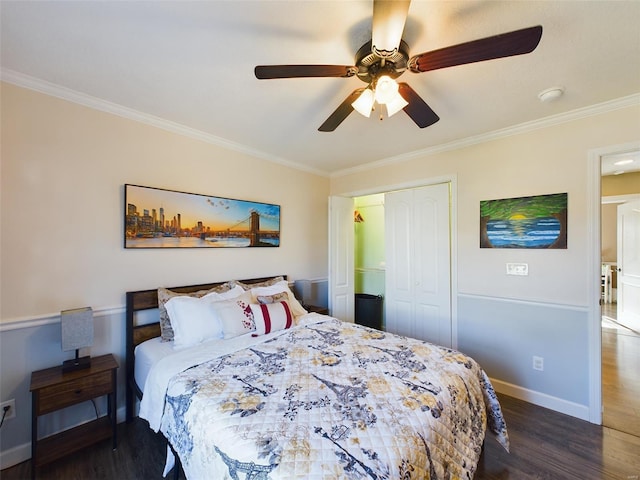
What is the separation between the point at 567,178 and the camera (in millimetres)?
2385

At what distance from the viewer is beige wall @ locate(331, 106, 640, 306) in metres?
2.30

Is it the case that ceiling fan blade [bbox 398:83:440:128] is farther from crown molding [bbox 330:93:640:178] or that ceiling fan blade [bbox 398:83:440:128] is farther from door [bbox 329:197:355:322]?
door [bbox 329:197:355:322]

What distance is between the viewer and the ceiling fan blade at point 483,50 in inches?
43.6

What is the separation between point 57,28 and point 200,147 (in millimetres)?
1377

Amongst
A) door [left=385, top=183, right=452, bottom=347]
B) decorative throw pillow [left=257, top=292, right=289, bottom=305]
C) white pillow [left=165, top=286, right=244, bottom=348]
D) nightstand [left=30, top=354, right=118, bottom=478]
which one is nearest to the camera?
nightstand [left=30, top=354, right=118, bottom=478]

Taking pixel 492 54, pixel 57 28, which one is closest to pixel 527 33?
pixel 492 54

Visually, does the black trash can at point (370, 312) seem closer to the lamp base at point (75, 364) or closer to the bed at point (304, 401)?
the bed at point (304, 401)

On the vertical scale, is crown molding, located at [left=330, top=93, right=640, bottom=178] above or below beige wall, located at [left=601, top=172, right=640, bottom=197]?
above

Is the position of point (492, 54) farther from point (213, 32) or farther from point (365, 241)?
point (365, 241)

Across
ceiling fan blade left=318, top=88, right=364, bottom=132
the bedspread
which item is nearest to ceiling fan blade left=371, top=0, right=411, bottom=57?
ceiling fan blade left=318, top=88, right=364, bottom=132

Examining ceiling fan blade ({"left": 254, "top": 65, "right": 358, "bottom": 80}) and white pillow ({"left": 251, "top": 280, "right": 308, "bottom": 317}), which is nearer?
ceiling fan blade ({"left": 254, "top": 65, "right": 358, "bottom": 80})

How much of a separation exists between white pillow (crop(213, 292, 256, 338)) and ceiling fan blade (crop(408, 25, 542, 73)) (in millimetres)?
2140

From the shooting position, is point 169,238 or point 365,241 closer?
point 169,238

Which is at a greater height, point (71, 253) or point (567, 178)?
point (567, 178)
